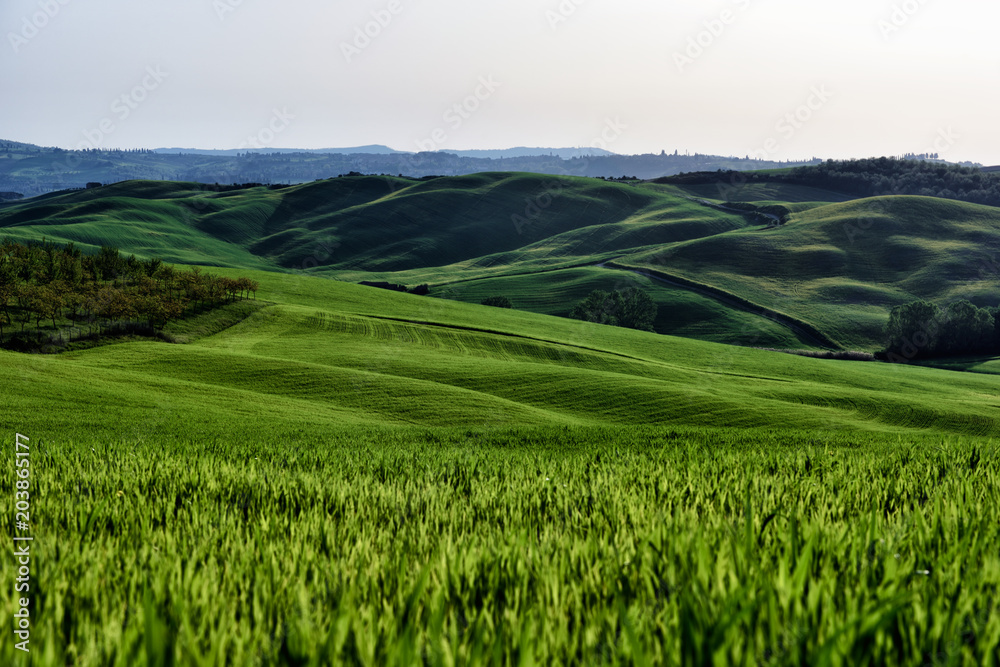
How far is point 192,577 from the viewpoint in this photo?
2.29 metres

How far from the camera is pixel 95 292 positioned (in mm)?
46438

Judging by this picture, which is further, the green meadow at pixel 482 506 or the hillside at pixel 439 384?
the hillside at pixel 439 384

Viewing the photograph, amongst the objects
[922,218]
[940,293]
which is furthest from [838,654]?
[922,218]

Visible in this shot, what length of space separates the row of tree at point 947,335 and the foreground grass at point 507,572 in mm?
→ 95280

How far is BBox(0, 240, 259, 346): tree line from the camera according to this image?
41938 millimetres

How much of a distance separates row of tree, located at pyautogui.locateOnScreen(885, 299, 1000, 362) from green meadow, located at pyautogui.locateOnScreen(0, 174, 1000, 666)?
3181cm

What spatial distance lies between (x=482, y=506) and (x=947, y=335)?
101814 mm

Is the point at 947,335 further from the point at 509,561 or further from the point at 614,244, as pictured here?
the point at 509,561

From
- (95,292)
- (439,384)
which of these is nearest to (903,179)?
(439,384)

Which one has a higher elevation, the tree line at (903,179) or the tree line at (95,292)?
the tree line at (903,179)

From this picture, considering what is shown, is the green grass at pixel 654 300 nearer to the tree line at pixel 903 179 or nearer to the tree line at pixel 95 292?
the tree line at pixel 95 292

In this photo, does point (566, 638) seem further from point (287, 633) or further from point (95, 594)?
point (95, 594)

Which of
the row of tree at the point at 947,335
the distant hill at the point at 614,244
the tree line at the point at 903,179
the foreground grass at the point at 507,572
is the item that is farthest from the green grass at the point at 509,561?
the tree line at the point at 903,179

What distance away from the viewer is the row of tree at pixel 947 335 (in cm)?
8394
